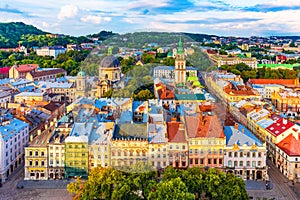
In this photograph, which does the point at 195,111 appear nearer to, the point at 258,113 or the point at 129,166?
the point at 129,166

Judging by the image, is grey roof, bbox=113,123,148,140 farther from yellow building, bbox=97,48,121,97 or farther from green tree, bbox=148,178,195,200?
yellow building, bbox=97,48,121,97

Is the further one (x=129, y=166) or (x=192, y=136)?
(x=192, y=136)

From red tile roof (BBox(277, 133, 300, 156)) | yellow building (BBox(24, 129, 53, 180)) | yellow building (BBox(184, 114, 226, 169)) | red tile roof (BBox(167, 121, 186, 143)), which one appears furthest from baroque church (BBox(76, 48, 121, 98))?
red tile roof (BBox(277, 133, 300, 156))

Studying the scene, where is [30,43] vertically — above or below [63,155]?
above

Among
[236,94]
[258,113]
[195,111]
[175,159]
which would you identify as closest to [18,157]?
[175,159]

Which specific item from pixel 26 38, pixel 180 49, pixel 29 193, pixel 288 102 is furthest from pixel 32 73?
pixel 26 38

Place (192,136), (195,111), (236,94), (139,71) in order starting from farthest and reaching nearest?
(236,94), (192,136), (195,111), (139,71)
